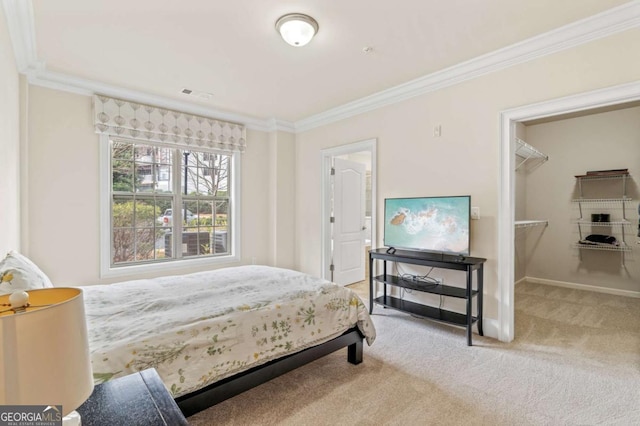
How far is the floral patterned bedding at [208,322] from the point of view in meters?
1.59

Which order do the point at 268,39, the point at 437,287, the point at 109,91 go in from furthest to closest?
the point at 109,91
the point at 437,287
the point at 268,39

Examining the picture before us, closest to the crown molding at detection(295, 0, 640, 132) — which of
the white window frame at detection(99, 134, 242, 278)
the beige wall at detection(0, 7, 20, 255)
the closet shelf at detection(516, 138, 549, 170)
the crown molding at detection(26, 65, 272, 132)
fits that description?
the closet shelf at detection(516, 138, 549, 170)

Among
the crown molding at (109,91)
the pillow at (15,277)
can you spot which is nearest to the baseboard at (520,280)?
the crown molding at (109,91)

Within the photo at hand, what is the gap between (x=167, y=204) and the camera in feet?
13.9

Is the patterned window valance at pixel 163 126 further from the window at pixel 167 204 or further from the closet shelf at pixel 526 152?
the closet shelf at pixel 526 152

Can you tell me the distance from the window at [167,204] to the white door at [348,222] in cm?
162

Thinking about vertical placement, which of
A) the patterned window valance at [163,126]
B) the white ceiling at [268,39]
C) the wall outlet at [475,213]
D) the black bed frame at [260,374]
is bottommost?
the black bed frame at [260,374]

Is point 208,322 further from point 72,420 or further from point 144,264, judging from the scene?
point 144,264

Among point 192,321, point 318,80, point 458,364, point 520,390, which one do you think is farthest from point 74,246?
point 520,390

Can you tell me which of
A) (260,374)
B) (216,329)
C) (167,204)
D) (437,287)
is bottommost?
(260,374)

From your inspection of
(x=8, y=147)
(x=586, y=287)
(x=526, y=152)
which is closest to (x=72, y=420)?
(x=8, y=147)

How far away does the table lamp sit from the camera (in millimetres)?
577

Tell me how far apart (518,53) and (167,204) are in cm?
430

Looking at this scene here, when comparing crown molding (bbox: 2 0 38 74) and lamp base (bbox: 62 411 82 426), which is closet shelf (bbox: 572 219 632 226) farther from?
crown molding (bbox: 2 0 38 74)
